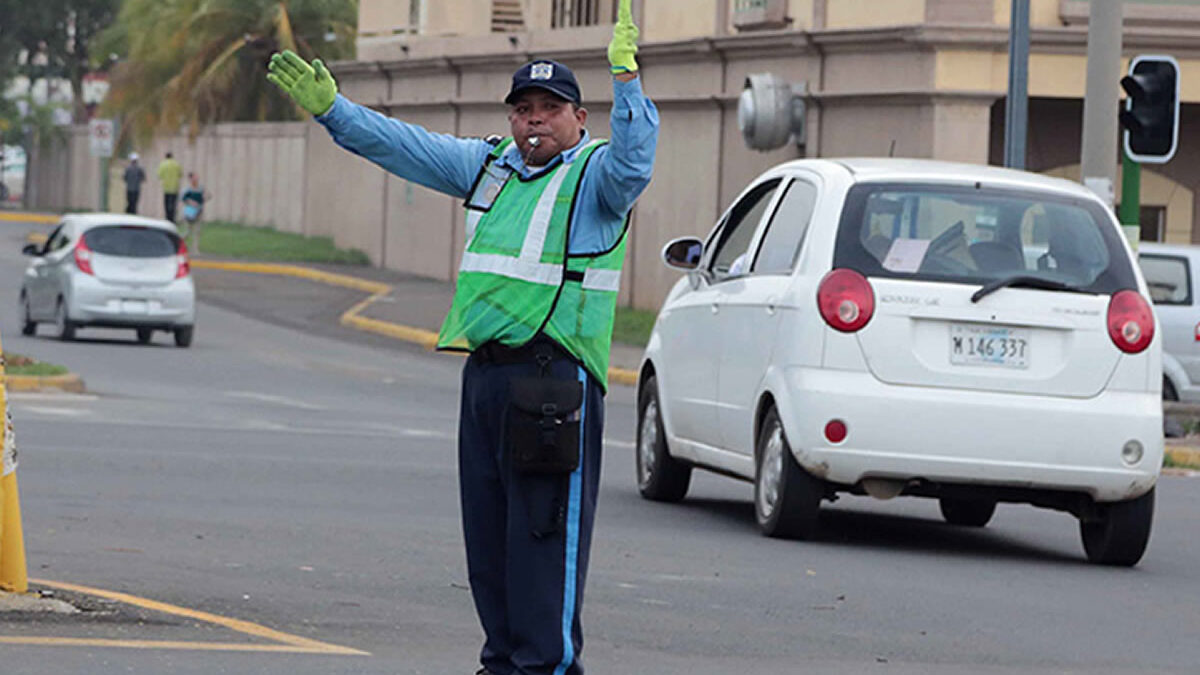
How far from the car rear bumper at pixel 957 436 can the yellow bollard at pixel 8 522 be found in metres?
3.80

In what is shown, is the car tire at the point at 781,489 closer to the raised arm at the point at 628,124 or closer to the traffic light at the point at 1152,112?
the raised arm at the point at 628,124

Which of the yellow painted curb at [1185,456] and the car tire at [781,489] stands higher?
the car tire at [781,489]

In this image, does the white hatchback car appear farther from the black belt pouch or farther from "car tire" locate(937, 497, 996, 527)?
the black belt pouch

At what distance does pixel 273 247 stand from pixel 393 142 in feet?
137

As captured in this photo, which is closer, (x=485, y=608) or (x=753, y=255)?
(x=485, y=608)

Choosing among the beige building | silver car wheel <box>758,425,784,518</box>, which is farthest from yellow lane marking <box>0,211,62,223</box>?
silver car wheel <box>758,425,784,518</box>

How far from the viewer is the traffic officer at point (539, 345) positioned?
6426 millimetres

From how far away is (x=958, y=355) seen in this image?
1097 cm

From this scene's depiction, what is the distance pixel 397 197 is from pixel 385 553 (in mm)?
34479

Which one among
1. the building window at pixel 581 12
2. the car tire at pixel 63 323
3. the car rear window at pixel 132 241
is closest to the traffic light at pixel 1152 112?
the car rear window at pixel 132 241

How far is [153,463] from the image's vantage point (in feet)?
47.0

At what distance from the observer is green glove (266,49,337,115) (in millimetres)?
6570

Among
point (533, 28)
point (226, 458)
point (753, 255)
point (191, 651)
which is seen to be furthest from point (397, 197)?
point (191, 651)

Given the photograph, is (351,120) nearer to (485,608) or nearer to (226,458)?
(485,608)
